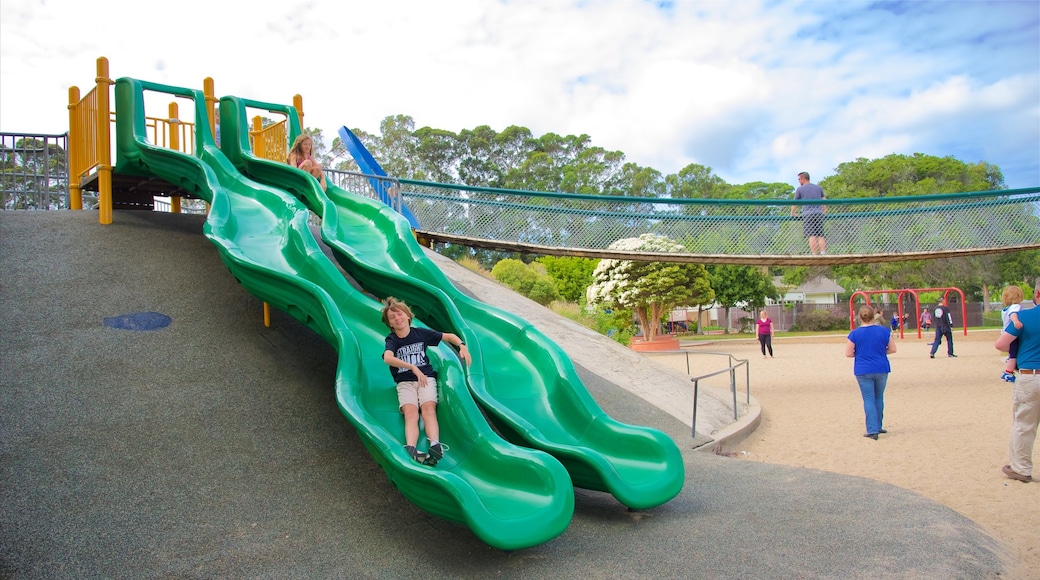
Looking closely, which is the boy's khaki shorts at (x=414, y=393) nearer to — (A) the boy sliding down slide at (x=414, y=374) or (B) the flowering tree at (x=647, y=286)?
(A) the boy sliding down slide at (x=414, y=374)

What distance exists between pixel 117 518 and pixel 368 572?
171cm

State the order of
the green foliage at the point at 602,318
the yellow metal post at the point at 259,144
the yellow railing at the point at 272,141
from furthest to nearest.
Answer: the green foliage at the point at 602,318, the yellow metal post at the point at 259,144, the yellow railing at the point at 272,141

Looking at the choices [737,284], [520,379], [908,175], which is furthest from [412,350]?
[908,175]

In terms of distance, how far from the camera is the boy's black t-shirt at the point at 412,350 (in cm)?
527

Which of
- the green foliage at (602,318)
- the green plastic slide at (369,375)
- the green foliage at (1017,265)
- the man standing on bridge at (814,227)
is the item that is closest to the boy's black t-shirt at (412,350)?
the green plastic slide at (369,375)

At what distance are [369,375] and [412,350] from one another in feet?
1.85

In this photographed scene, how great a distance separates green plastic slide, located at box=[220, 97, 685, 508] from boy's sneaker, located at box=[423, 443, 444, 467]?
0.72 meters

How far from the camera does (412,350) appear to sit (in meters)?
5.36

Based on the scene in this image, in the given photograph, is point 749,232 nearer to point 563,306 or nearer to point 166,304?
point 166,304

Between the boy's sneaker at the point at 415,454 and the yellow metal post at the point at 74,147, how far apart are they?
8546 mm

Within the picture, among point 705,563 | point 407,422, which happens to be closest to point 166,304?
point 407,422

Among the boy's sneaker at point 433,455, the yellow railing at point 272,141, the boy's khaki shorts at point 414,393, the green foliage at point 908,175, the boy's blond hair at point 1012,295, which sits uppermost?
the green foliage at point 908,175

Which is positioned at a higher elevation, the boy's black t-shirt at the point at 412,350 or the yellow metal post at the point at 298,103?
the yellow metal post at the point at 298,103

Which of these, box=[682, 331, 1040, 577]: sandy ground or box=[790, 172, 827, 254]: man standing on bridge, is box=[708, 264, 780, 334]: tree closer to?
box=[682, 331, 1040, 577]: sandy ground
